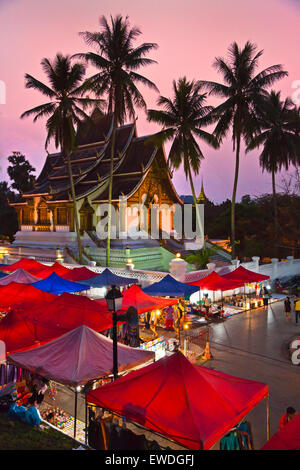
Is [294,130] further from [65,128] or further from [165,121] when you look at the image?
[65,128]

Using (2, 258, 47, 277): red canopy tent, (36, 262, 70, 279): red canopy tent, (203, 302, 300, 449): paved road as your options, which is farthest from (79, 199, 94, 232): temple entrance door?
(203, 302, 300, 449): paved road

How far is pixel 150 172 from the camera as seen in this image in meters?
29.5

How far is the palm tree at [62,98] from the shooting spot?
2252 centimetres

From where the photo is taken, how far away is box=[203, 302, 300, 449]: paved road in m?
7.38

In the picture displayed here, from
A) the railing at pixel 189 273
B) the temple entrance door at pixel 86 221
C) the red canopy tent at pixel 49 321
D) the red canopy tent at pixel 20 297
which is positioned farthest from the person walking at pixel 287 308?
the temple entrance door at pixel 86 221

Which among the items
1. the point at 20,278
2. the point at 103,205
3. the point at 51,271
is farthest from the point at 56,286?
the point at 103,205

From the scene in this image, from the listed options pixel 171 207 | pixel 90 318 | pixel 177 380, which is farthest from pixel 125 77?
pixel 177 380

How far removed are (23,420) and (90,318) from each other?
13.2 ft

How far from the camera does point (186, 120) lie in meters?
23.3

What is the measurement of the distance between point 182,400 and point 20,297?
8.73 meters

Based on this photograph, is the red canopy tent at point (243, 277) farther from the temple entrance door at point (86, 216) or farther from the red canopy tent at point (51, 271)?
the temple entrance door at point (86, 216)

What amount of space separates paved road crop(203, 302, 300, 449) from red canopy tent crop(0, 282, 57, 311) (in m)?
5.95

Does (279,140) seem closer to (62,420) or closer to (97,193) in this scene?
(97,193)

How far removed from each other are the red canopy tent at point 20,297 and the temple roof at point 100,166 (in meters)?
14.7
